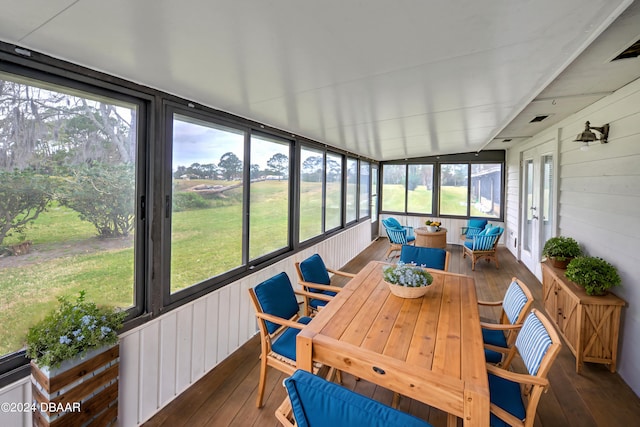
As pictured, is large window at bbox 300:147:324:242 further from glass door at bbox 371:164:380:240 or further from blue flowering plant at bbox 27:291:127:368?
glass door at bbox 371:164:380:240

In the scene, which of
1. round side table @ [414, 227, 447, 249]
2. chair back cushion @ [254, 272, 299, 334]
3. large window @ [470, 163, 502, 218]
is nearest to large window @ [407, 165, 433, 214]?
large window @ [470, 163, 502, 218]

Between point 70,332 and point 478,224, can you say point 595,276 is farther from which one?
point 478,224

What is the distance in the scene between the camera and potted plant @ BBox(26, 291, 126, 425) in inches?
52.9

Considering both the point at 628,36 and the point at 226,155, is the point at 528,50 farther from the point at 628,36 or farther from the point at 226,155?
the point at 226,155

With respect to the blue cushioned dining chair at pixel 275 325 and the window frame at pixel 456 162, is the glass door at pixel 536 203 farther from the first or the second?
the blue cushioned dining chair at pixel 275 325

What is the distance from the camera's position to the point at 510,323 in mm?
2096

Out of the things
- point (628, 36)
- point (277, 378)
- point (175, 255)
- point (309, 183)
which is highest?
point (628, 36)

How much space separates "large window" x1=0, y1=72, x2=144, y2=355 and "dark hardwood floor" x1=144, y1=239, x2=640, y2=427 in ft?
2.93

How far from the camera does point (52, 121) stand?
1.50 metres

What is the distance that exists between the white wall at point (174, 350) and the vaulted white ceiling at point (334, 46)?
1598mm

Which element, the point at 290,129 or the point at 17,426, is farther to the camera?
the point at 290,129

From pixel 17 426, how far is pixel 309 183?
362 centimetres

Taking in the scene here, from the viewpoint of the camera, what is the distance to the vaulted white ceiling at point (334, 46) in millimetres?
1081

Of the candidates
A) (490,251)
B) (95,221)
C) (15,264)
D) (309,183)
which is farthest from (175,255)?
(490,251)
